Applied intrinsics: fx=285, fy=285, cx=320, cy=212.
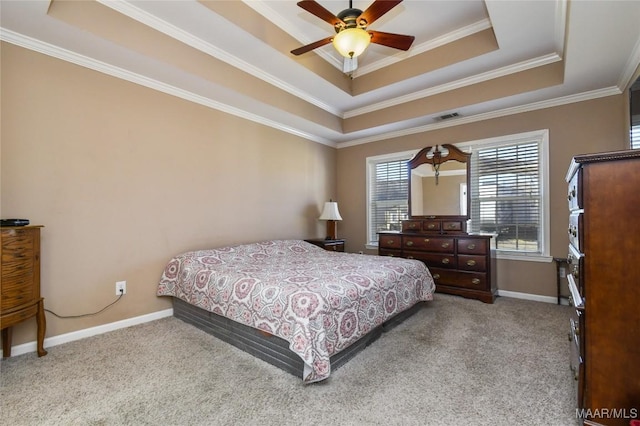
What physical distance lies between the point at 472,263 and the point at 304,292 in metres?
2.60

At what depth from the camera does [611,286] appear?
1204 millimetres

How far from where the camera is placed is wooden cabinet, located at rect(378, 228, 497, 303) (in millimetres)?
3445

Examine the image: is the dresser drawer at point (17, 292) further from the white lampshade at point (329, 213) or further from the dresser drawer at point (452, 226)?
the dresser drawer at point (452, 226)

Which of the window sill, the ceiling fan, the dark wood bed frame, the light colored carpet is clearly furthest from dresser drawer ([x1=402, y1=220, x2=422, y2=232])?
the ceiling fan

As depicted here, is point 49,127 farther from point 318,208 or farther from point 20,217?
point 318,208

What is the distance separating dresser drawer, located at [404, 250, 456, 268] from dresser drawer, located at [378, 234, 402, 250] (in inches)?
7.0

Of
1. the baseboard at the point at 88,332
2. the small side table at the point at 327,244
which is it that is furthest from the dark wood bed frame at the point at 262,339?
the small side table at the point at 327,244

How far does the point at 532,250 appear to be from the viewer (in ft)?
11.8

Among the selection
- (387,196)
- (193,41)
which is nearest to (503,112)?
(387,196)

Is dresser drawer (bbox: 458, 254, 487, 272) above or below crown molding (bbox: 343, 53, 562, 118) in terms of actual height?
below

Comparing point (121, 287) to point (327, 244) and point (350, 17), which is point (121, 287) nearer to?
point (327, 244)

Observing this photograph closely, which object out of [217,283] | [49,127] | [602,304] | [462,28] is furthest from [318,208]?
[602,304]

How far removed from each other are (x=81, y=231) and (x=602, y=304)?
3.55 meters

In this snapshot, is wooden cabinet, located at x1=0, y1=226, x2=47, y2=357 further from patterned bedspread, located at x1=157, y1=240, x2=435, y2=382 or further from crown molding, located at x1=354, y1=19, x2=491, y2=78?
crown molding, located at x1=354, y1=19, x2=491, y2=78
